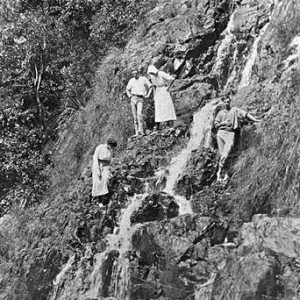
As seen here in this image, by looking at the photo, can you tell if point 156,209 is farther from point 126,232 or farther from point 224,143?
point 224,143

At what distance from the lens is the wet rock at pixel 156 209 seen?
14.9 metres

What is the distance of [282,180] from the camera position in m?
13.5

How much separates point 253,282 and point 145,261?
2.96 m

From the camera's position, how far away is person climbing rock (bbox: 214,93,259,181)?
49.5ft

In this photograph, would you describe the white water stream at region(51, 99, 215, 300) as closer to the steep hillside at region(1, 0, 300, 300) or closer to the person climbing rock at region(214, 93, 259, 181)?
the steep hillside at region(1, 0, 300, 300)


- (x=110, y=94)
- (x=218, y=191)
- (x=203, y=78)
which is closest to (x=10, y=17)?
(x=110, y=94)

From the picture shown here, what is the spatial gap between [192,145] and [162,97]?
151cm

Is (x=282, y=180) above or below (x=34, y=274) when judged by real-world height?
above

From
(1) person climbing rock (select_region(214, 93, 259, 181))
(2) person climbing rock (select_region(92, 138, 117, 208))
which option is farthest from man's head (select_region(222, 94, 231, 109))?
(2) person climbing rock (select_region(92, 138, 117, 208))

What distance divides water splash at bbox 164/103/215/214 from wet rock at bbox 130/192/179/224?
19cm

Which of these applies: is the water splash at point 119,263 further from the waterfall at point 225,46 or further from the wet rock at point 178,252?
the waterfall at point 225,46

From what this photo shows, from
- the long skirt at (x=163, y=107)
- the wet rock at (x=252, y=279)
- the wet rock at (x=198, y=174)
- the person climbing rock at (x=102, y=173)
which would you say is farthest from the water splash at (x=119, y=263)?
the long skirt at (x=163, y=107)

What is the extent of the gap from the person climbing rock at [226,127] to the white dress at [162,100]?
247 cm

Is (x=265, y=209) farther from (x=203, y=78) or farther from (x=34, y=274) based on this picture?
(x=203, y=78)
